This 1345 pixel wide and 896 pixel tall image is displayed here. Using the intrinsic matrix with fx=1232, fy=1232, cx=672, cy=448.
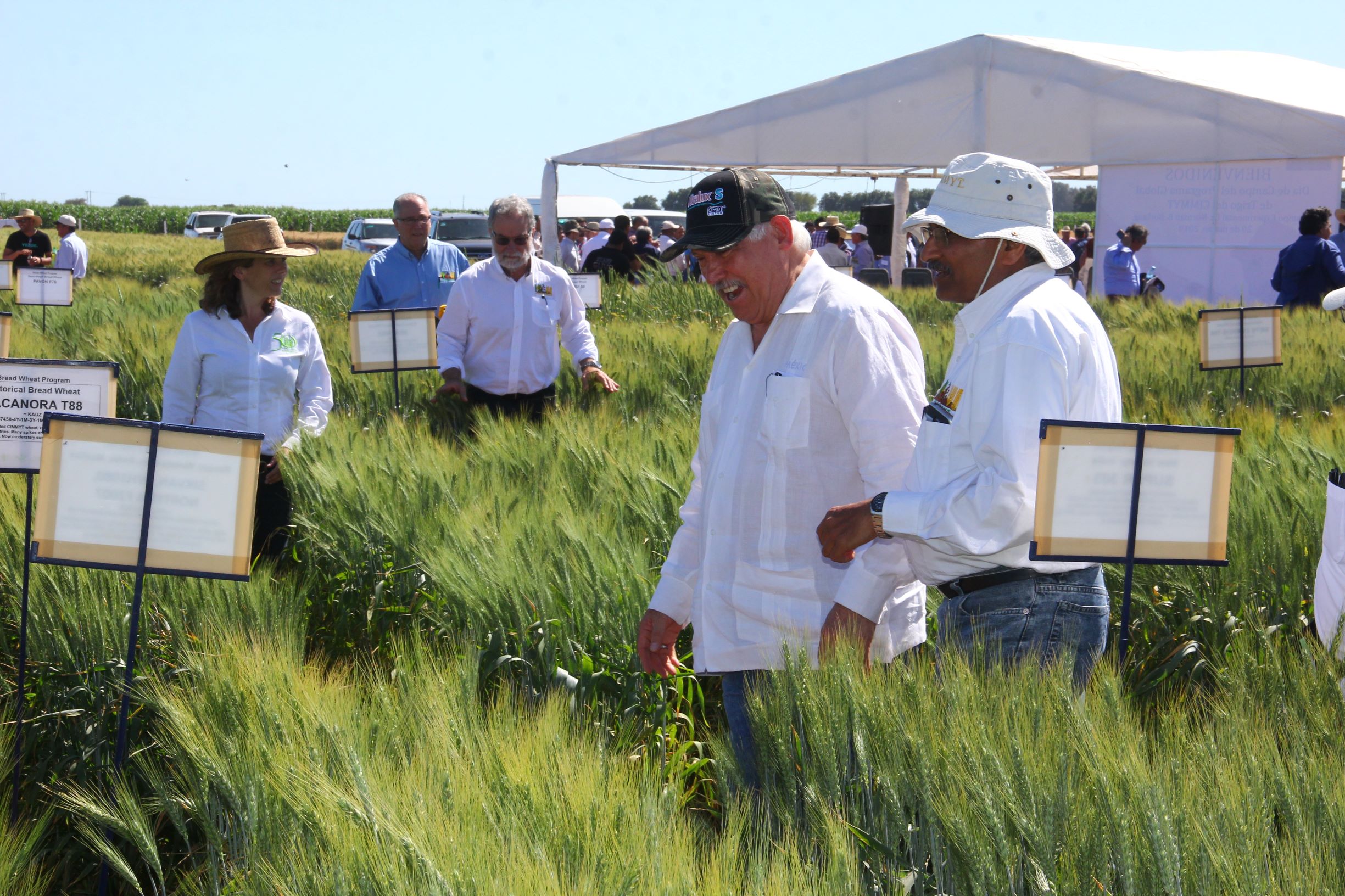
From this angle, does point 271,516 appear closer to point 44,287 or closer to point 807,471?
point 807,471

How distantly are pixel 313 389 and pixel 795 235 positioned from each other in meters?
2.24

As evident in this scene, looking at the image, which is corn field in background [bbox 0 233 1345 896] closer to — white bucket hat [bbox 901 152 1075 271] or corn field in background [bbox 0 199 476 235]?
white bucket hat [bbox 901 152 1075 271]

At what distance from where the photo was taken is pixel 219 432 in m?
2.17

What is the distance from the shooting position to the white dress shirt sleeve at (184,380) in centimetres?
353

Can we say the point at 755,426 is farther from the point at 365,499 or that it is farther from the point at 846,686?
the point at 365,499

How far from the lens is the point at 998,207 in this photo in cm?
195

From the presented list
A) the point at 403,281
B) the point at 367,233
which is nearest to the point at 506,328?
the point at 403,281

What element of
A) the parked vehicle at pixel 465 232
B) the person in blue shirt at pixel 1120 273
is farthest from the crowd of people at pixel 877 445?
the parked vehicle at pixel 465 232

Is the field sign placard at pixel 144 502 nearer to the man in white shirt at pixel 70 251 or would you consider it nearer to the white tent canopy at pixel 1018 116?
the man in white shirt at pixel 70 251

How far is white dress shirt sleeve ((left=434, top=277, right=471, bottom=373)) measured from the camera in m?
4.84

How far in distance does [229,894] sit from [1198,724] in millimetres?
1307

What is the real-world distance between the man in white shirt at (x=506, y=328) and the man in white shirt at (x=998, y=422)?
9.81 ft

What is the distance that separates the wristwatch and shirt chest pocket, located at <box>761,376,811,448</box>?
21 centimetres

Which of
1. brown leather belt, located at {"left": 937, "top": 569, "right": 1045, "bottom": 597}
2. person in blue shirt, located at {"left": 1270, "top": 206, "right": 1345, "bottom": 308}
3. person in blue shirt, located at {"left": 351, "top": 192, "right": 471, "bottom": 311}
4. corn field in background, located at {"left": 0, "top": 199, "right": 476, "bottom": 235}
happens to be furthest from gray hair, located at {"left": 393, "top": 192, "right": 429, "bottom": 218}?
corn field in background, located at {"left": 0, "top": 199, "right": 476, "bottom": 235}
